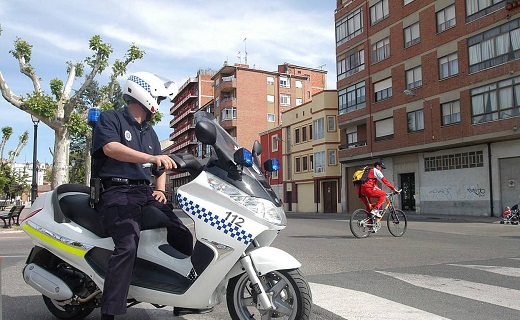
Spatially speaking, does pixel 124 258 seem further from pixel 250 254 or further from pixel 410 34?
pixel 410 34

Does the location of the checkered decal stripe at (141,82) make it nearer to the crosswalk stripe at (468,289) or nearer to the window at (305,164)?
the crosswalk stripe at (468,289)

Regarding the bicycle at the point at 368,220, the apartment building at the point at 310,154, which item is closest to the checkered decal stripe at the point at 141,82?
the bicycle at the point at 368,220

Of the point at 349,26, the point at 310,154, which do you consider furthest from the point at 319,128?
the point at 349,26

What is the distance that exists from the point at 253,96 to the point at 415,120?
34649mm

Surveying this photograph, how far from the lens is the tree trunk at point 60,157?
1834cm

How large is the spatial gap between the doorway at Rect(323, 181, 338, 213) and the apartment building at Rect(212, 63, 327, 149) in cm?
1920

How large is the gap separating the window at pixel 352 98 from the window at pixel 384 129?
8.08ft

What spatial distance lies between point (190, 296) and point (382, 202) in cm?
887

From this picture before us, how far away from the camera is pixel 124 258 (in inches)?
133

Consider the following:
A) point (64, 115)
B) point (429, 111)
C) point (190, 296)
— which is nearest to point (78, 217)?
point (190, 296)

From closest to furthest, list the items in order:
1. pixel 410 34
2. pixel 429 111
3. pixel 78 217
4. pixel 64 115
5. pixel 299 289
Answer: pixel 299 289
pixel 78 217
pixel 64 115
pixel 429 111
pixel 410 34

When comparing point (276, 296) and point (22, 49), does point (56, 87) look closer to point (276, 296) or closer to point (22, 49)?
point (22, 49)

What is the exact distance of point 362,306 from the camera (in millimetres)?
4543

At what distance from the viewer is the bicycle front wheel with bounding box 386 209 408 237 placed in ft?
39.7
